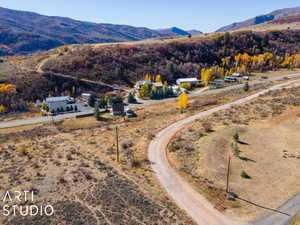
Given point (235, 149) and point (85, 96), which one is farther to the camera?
point (85, 96)

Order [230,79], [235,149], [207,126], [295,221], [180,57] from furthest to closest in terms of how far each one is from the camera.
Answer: [180,57]
[230,79]
[207,126]
[235,149]
[295,221]

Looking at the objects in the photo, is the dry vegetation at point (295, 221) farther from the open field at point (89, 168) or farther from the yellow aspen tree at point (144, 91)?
the yellow aspen tree at point (144, 91)

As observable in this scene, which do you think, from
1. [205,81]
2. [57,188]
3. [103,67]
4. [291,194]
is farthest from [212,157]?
[103,67]

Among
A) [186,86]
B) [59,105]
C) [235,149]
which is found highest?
[186,86]

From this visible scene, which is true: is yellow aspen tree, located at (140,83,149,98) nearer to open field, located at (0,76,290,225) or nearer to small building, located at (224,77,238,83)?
open field, located at (0,76,290,225)

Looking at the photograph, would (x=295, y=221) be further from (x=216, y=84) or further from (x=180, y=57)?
(x=180, y=57)

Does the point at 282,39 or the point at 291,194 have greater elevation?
the point at 282,39

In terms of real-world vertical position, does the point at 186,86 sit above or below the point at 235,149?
above

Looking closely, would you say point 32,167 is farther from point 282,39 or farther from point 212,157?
point 282,39

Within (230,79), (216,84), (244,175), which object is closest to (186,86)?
(216,84)
